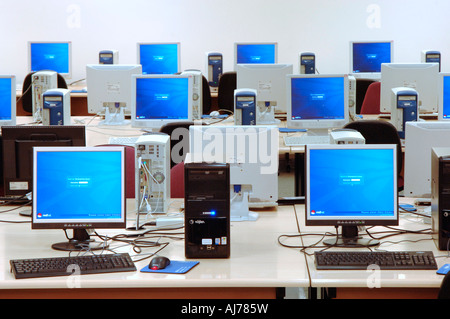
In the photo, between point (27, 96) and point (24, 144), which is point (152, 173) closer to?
point (24, 144)

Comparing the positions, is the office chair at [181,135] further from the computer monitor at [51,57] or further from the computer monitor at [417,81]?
the computer monitor at [51,57]

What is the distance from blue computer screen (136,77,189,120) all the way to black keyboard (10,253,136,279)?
9.71 ft

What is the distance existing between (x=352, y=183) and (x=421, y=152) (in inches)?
22.5

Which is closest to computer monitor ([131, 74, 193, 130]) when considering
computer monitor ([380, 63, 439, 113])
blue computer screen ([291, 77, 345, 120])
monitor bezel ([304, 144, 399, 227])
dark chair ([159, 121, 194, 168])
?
dark chair ([159, 121, 194, 168])

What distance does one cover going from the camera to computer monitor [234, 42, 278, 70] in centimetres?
909

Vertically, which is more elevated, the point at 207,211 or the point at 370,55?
the point at 370,55

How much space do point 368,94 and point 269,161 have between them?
→ 3.93m

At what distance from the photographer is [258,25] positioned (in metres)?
9.81

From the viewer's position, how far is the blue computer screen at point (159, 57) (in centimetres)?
908

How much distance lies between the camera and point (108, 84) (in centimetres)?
633

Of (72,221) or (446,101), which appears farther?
(446,101)

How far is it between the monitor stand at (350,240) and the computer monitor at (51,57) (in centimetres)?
665

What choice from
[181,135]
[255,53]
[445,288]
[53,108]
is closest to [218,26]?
[255,53]

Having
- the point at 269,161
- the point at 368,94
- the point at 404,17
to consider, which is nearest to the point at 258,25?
the point at 404,17
